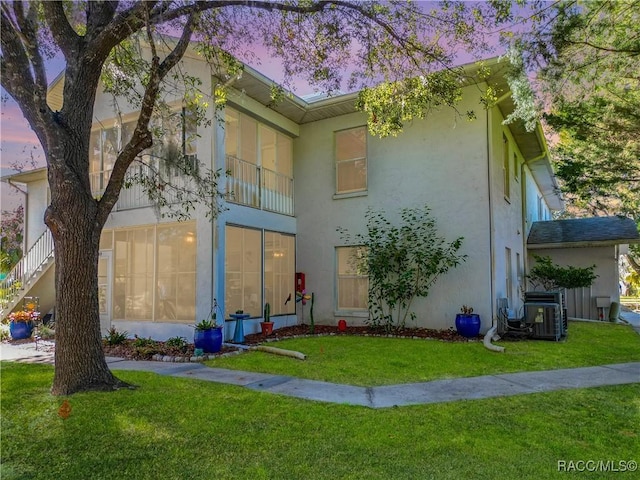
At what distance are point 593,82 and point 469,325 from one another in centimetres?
566

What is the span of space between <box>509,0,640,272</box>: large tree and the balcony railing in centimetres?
638

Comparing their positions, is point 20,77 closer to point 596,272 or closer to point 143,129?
point 143,129

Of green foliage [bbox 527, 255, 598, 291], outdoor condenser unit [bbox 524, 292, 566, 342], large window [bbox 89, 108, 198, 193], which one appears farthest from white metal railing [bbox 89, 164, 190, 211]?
green foliage [bbox 527, 255, 598, 291]

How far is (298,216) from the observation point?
12820mm

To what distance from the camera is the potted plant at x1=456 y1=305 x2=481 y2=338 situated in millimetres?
9820

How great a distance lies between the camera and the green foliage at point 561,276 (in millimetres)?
13055

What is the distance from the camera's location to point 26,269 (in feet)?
42.4

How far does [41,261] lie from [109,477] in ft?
38.3

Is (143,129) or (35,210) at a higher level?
(35,210)

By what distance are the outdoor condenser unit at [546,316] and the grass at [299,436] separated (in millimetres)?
4656

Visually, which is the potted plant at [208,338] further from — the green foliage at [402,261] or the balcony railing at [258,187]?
the green foliage at [402,261]

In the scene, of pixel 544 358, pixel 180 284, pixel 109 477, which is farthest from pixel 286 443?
pixel 180 284

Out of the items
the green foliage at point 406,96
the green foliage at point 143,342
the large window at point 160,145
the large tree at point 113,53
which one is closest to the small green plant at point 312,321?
the green foliage at point 143,342

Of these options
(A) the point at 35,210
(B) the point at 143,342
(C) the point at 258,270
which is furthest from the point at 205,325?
(A) the point at 35,210
